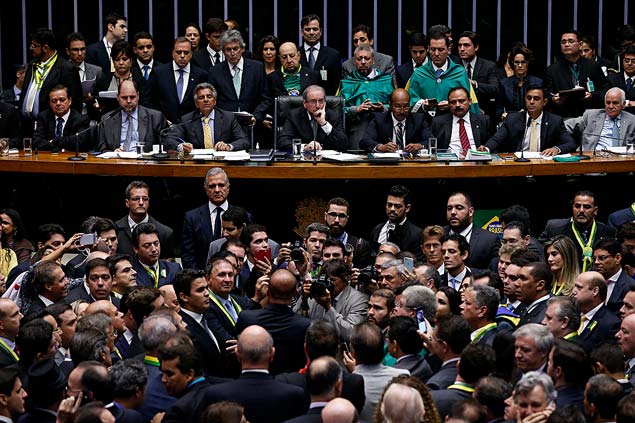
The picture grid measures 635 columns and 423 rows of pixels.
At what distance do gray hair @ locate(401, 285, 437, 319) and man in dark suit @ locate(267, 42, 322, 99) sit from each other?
6.07 metres

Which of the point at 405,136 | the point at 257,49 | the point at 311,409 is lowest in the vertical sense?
the point at 311,409

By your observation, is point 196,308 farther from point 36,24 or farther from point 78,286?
point 36,24

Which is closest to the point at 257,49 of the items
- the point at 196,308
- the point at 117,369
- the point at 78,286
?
the point at 78,286

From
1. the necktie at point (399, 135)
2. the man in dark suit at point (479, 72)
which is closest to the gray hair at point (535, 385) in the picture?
the necktie at point (399, 135)

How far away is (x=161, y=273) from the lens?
36.1 ft

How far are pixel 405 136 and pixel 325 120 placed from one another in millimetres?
805

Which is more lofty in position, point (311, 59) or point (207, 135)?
point (311, 59)

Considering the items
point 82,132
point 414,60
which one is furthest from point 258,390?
point 414,60

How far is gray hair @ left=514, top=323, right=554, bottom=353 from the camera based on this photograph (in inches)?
311

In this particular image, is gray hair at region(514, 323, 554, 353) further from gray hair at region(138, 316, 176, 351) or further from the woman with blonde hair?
the woman with blonde hair

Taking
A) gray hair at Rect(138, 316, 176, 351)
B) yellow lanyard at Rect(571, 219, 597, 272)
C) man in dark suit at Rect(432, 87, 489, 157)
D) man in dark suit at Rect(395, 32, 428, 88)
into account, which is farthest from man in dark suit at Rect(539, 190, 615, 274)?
gray hair at Rect(138, 316, 176, 351)

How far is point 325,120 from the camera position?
13656mm

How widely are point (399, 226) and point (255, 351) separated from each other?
4.73 m

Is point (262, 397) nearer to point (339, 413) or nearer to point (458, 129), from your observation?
point (339, 413)
